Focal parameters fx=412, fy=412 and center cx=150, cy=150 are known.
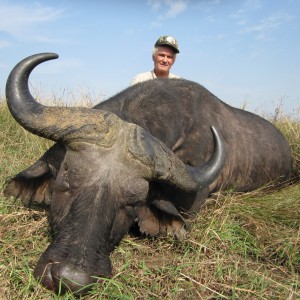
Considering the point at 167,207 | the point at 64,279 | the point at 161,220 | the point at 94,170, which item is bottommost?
the point at 64,279

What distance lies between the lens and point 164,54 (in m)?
8.66

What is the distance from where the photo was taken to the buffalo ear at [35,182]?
13.5 feet

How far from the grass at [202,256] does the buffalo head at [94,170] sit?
11.3 inches

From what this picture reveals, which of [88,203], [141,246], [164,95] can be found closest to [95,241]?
[88,203]

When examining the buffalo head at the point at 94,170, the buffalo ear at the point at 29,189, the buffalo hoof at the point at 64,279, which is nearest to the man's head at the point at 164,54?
the buffalo ear at the point at 29,189

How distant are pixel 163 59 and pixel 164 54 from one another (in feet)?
0.38

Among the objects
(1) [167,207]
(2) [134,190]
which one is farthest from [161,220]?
(2) [134,190]

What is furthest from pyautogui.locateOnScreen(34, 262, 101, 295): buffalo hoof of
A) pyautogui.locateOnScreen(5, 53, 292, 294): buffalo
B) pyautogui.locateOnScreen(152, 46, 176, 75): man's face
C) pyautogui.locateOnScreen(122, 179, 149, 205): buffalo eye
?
pyautogui.locateOnScreen(152, 46, 176, 75): man's face

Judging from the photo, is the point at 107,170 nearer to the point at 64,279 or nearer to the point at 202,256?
the point at 64,279

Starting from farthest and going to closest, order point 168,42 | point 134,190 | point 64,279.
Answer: point 168,42, point 134,190, point 64,279

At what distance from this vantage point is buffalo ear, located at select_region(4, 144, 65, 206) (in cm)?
411

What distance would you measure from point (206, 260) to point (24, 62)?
230cm

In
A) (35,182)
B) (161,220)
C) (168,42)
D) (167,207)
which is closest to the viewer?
(167,207)

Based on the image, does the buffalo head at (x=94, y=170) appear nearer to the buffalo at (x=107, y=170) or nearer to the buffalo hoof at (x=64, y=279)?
the buffalo at (x=107, y=170)
